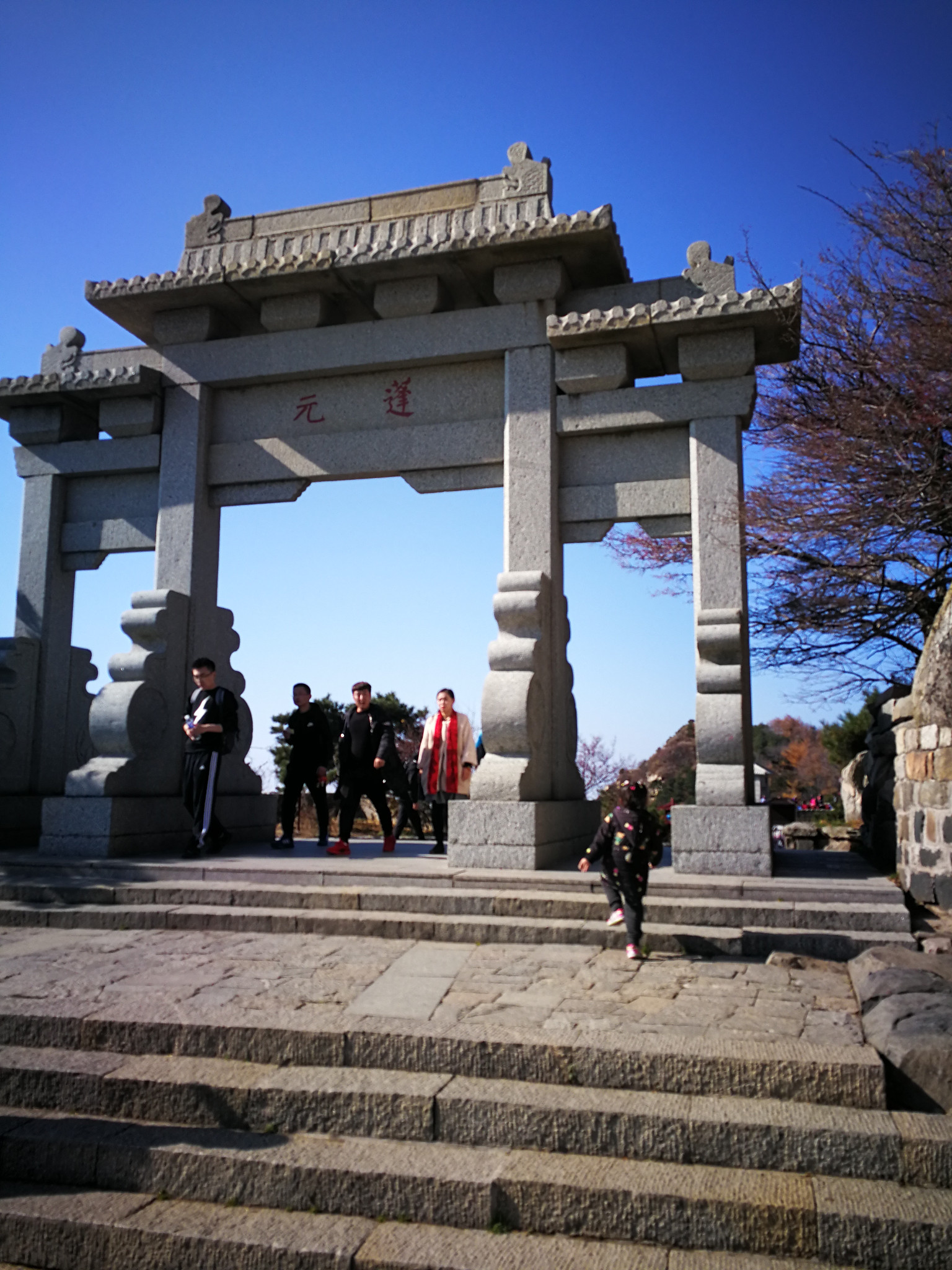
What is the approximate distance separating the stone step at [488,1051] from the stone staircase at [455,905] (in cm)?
148

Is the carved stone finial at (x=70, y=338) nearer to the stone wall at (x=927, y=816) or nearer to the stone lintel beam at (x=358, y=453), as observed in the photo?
the stone lintel beam at (x=358, y=453)

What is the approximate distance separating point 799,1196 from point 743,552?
4849mm

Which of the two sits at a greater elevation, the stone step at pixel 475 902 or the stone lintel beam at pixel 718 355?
the stone lintel beam at pixel 718 355

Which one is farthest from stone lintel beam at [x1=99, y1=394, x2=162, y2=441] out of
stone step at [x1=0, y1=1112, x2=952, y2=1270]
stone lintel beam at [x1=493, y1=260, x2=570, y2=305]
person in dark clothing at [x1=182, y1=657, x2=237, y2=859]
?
stone step at [x1=0, y1=1112, x2=952, y2=1270]

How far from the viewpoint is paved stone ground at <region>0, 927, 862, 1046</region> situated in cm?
424

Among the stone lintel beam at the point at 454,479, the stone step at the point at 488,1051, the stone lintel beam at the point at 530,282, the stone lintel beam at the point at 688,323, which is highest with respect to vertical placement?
the stone lintel beam at the point at 530,282

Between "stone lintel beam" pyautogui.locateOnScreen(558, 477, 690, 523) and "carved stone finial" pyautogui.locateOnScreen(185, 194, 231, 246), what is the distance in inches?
161

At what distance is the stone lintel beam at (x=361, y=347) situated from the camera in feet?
26.8

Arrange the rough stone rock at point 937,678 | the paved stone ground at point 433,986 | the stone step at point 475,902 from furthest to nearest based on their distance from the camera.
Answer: the rough stone rock at point 937,678, the stone step at point 475,902, the paved stone ground at point 433,986

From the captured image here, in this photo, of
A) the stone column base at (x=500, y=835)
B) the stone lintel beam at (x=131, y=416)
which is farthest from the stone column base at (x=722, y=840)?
the stone lintel beam at (x=131, y=416)

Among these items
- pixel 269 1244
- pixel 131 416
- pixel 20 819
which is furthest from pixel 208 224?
pixel 269 1244

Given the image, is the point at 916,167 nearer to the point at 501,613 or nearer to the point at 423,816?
the point at 501,613

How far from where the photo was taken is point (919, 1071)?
365 centimetres

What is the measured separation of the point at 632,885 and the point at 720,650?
7.33 ft
